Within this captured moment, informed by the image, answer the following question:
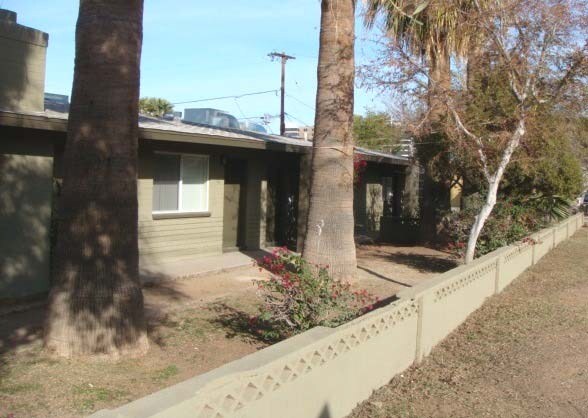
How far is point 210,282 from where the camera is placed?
10.7 m

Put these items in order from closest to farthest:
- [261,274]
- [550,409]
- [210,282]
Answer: [550,409], [210,282], [261,274]

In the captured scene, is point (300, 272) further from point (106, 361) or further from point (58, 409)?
point (58, 409)

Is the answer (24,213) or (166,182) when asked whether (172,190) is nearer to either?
(166,182)

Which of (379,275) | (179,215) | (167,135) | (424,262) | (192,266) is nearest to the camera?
(167,135)

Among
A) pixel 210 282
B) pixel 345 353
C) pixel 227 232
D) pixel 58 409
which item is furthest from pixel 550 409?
pixel 227 232

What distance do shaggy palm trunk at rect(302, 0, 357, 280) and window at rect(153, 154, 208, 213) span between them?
3.25 m

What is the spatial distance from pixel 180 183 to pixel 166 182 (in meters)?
0.37

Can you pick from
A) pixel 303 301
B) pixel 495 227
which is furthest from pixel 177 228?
pixel 303 301

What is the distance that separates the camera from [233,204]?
47.5 ft

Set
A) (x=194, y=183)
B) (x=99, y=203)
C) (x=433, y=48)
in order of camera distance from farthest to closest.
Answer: (x=433, y=48) < (x=194, y=183) < (x=99, y=203)

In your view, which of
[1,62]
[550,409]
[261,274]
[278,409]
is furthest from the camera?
[261,274]

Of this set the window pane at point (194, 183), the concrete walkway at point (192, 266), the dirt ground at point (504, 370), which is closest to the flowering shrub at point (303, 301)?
the dirt ground at point (504, 370)

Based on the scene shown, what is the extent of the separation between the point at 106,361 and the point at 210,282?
4751 millimetres

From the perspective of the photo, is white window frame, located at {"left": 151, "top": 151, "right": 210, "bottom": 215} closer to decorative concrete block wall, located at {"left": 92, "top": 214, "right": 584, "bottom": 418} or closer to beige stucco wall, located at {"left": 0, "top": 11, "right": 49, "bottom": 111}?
beige stucco wall, located at {"left": 0, "top": 11, "right": 49, "bottom": 111}
